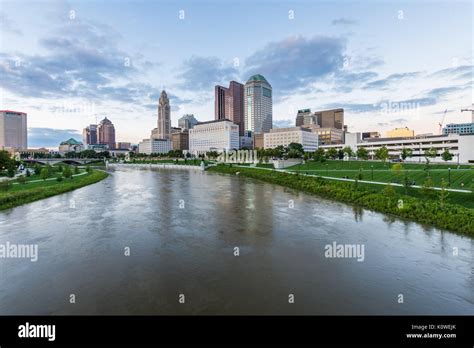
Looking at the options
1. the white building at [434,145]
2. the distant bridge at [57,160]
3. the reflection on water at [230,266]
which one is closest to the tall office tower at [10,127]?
the distant bridge at [57,160]

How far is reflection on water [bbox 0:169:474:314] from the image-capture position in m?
10.2

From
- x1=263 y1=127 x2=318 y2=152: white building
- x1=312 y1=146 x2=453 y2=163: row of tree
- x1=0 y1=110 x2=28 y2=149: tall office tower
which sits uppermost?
x1=0 y1=110 x2=28 y2=149: tall office tower

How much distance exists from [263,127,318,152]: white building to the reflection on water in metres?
143

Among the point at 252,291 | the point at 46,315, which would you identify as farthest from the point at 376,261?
the point at 46,315

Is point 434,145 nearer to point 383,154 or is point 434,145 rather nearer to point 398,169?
point 383,154

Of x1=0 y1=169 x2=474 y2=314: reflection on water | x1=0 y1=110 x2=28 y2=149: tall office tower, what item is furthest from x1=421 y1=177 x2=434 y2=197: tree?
x1=0 y1=110 x2=28 y2=149: tall office tower

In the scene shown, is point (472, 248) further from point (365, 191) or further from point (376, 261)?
point (365, 191)

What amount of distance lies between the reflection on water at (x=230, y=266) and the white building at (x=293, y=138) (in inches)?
5624

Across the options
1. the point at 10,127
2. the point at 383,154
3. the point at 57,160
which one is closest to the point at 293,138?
the point at 383,154

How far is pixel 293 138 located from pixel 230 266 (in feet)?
514

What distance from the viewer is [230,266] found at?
13.5 m

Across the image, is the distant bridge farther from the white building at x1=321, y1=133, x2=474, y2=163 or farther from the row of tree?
the white building at x1=321, y1=133, x2=474, y2=163
